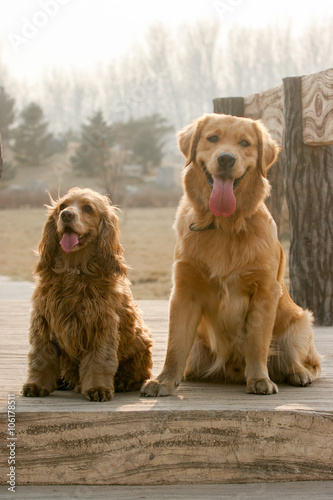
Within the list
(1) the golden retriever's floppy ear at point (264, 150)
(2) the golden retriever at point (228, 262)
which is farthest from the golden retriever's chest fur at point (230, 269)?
(1) the golden retriever's floppy ear at point (264, 150)

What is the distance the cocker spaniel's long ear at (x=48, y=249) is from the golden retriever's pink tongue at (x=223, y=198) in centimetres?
83

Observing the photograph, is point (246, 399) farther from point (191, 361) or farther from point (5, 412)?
point (5, 412)

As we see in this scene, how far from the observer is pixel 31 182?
2528cm

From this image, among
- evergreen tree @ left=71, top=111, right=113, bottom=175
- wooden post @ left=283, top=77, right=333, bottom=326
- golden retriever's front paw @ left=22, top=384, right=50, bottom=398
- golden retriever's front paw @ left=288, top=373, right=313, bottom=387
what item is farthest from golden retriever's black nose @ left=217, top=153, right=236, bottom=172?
evergreen tree @ left=71, top=111, right=113, bottom=175

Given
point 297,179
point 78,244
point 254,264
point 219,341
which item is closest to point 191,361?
point 219,341

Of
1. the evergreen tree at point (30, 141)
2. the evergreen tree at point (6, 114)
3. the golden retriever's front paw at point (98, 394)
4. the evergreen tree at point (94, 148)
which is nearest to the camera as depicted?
the golden retriever's front paw at point (98, 394)

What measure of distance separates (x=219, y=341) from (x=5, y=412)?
118 centimetres

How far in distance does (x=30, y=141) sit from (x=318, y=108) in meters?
24.9

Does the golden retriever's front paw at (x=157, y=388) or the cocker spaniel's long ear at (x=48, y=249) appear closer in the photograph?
the golden retriever's front paw at (x=157, y=388)

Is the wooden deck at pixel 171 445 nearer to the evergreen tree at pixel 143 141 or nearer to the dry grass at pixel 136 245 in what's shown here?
the dry grass at pixel 136 245

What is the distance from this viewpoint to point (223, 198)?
9.46 feet

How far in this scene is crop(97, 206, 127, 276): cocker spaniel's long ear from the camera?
299 centimetres

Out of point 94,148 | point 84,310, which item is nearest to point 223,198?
point 84,310

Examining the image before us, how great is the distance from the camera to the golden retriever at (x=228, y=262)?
9.48ft
